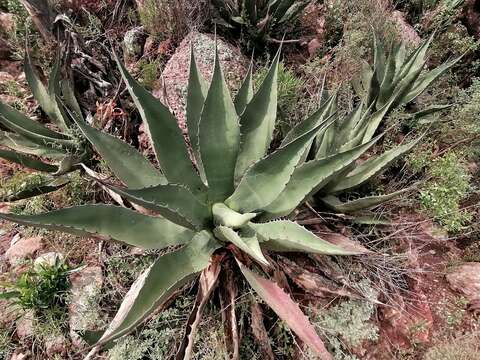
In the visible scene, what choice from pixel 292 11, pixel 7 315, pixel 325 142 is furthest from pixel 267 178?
pixel 292 11

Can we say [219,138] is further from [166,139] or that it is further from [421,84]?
[421,84]

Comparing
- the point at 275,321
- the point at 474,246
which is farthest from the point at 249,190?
the point at 474,246

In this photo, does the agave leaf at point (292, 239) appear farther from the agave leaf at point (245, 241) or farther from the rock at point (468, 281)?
the rock at point (468, 281)

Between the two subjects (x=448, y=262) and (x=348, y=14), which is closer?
(x=448, y=262)

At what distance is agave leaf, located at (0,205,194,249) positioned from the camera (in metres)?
1.13

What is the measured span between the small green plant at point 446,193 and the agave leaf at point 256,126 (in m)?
1.04

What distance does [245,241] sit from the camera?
4.34 feet

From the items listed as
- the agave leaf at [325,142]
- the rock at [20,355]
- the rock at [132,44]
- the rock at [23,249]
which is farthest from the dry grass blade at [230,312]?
the rock at [132,44]

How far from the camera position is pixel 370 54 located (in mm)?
3041

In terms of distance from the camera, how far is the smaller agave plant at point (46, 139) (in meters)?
2.05

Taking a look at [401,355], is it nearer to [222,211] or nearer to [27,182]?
[222,211]

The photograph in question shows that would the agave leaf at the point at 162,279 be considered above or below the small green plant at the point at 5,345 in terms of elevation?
above

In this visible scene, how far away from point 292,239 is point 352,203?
634 millimetres

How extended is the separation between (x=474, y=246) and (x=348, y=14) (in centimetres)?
219
